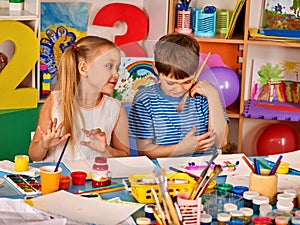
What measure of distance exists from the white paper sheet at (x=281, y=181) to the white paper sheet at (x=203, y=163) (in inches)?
2.2

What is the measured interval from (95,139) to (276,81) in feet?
6.41

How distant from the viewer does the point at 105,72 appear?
194cm

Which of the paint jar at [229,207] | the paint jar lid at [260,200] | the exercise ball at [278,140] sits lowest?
the exercise ball at [278,140]

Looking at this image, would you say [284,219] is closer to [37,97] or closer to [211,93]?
[211,93]

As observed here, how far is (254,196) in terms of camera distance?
1846 millimetres

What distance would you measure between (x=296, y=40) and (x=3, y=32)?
1.47m

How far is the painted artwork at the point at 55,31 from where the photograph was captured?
11.7ft

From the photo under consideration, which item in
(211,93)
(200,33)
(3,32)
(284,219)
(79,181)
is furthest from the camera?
(200,33)

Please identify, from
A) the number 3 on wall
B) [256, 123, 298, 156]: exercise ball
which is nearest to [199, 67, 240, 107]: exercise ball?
[256, 123, 298, 156]: exercise ball

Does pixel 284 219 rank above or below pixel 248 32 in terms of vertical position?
below

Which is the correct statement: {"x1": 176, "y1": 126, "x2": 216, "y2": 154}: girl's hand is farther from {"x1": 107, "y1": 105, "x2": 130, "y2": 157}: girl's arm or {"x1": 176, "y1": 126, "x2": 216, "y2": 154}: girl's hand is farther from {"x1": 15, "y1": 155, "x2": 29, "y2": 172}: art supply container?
{"x1": 15, "y1": 155, "x2": 29, "y2": 172}: art supply container

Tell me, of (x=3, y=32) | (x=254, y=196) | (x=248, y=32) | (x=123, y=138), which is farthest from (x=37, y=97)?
(x=254, y=196)

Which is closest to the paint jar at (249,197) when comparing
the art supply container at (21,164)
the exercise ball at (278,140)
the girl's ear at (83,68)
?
the girl's ear at (83,68)

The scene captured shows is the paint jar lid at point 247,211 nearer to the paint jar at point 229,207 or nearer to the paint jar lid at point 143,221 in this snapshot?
the paint jar at point 229,207
